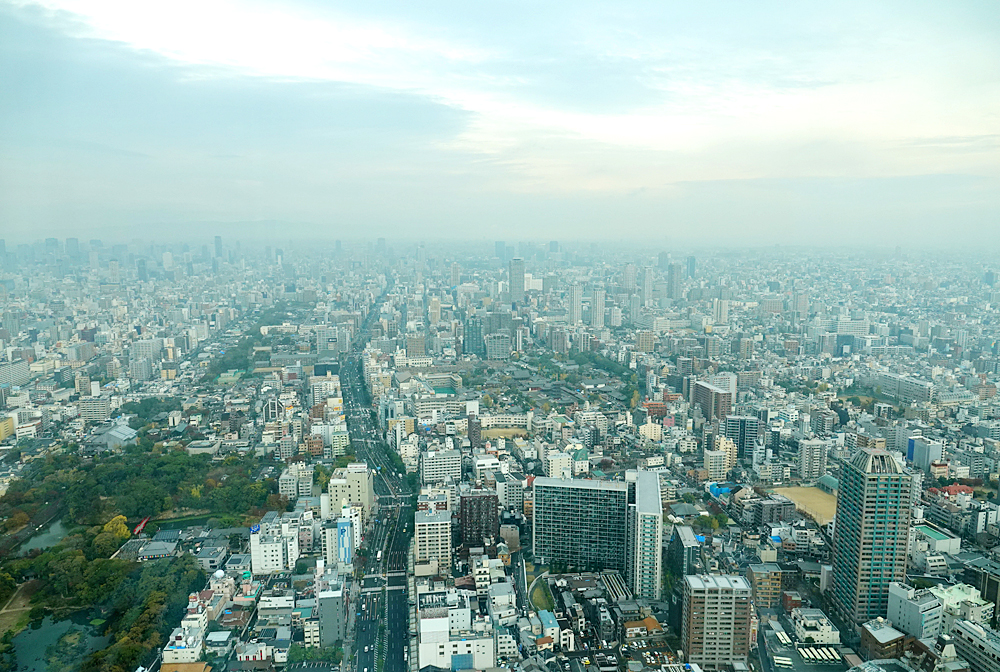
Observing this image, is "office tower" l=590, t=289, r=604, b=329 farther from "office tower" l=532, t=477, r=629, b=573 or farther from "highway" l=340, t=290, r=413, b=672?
"office tower" l=532, t=477, r=629, b=573

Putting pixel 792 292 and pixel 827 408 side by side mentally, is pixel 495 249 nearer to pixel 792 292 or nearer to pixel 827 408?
pixel 792 292

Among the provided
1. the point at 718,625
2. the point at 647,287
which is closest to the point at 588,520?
the point at 718,625

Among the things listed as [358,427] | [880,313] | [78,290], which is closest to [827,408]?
[880,313]

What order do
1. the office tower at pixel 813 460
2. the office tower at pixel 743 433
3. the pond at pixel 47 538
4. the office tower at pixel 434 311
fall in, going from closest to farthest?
the pond at pixel 47 538 < the office tower at pixel 813 460 < the office tower at pixel 743 433 < the office tower at pixel 434 311

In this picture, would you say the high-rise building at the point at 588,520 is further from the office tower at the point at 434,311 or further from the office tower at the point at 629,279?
the office tower at the point at 629,279

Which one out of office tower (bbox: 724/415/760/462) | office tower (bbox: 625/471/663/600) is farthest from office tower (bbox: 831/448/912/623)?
office tower (bbox: 724/415/760/462)

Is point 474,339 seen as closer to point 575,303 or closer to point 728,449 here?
point 575,303

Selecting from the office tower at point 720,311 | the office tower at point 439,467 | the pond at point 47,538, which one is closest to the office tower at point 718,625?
the office tower at point 439,467
